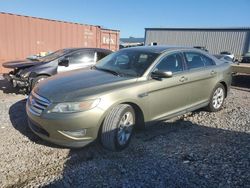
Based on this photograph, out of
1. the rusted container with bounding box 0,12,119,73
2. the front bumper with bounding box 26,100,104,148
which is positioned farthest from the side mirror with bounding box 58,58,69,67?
the rusted container with bounding box 0,12,119,73

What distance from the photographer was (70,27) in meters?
13.7

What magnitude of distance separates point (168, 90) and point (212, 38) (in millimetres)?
35812

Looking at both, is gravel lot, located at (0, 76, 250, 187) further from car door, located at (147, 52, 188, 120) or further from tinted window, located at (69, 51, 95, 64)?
tinted window, located at (69, 51, 95, 64)

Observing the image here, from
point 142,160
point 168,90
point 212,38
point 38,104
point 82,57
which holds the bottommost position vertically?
point 142,160

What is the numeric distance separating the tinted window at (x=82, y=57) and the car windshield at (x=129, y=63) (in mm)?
2902

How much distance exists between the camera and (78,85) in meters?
3.98

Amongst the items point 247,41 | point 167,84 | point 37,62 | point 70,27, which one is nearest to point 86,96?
point 167,84

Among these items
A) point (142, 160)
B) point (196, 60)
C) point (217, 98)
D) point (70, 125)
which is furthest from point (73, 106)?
point (217, 98)

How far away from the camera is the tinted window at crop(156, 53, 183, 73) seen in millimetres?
4688

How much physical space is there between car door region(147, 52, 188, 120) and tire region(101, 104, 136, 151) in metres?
0.47

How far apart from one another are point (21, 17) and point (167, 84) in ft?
31.9

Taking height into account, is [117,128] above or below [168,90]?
below

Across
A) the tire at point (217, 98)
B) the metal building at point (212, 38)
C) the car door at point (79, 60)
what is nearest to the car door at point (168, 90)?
the tire at point (217, 98)

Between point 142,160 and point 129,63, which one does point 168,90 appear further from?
point 142,160
